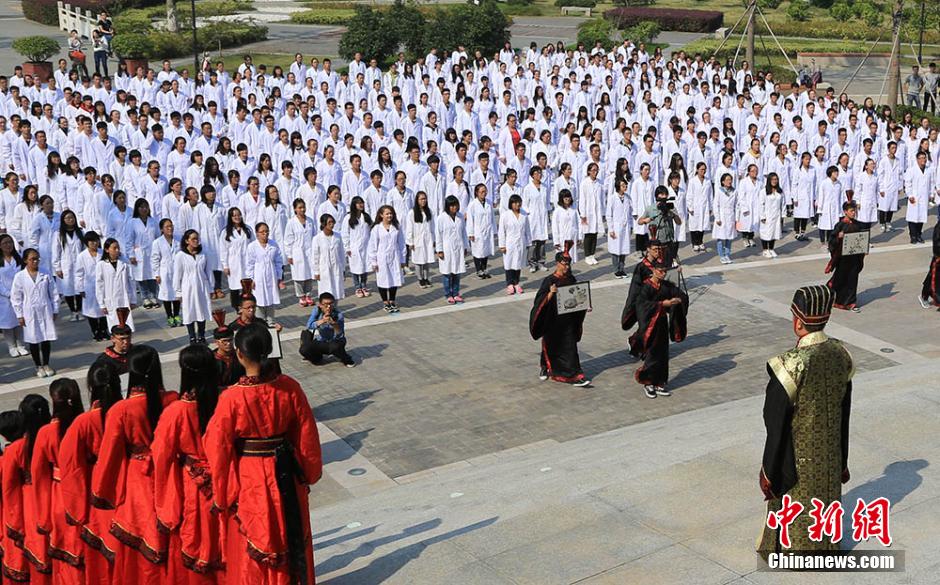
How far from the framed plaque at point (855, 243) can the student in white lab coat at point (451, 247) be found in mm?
4938

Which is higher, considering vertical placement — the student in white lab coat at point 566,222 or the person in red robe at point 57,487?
the person in red robe at point 57,487

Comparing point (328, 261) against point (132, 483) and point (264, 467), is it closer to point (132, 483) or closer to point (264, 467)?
point (132, 483)

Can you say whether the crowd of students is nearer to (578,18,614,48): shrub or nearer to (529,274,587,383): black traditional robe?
(529,274,587,383): black traditional robe

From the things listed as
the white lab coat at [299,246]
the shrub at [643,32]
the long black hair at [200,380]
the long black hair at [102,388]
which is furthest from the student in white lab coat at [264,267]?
the shrub at [643,32]

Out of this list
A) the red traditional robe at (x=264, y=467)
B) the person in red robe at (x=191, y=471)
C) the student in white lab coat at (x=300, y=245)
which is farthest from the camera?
the student in white lab coat at (x=300, y=245)

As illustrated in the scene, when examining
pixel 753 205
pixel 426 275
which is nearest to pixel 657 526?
pixel 426 275

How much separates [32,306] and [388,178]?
7.49 metres

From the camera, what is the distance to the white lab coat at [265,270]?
626 inches

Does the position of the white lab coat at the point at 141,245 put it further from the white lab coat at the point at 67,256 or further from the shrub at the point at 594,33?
the shrub at the point at 594,33

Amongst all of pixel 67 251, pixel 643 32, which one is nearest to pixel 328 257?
pixel 67 251

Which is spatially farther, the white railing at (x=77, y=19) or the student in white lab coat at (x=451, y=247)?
the white railing at (x=77, y=19)

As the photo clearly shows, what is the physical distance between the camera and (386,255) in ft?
54.7

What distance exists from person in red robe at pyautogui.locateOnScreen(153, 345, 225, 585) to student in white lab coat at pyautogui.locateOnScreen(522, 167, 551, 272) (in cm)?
1143

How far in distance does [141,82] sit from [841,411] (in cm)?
2228
